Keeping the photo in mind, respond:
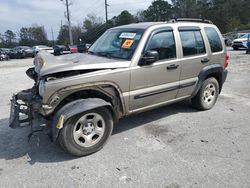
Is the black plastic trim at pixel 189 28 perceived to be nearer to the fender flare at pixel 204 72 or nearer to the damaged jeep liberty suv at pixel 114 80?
the damaged jeep liberty suv at pixel 114 80

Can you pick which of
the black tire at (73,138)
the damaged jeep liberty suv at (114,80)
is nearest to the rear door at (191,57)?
the damaged jeep liberty suv at (114,80)

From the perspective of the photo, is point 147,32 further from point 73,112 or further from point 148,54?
point 73,112

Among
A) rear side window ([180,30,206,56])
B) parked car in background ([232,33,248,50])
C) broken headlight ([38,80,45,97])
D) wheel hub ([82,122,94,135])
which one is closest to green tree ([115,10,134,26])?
parked car in background ([232,33,248,50])

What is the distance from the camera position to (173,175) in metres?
3.27

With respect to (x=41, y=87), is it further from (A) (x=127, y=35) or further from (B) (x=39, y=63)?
(A) (x=127, y=35)

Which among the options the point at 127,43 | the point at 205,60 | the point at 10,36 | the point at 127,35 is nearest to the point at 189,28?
the point at 205,60

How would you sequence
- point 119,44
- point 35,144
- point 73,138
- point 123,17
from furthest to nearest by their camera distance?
point 123,17 → point 119,44 → point 35,144 → point 73,138

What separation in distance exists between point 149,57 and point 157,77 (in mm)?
478

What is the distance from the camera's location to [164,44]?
4.59 meters

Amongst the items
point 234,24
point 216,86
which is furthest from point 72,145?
point 234,24

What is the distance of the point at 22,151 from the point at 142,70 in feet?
7.51

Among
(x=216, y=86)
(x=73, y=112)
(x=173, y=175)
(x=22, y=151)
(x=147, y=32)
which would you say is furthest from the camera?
(x=216, y=86)

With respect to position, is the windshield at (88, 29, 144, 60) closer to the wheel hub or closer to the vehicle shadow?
the wheel hub

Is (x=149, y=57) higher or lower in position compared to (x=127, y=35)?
lower
